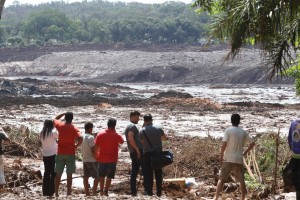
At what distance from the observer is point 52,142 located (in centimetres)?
1172

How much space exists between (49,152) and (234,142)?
9.89 feet

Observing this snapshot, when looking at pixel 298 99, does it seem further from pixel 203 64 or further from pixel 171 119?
pixel 203 64

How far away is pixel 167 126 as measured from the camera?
32625 millimetres

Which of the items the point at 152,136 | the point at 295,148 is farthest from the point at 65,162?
the point at 295,148

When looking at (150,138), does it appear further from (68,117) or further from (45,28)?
(45,28)

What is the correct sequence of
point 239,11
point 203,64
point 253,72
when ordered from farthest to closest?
point 203,64 → point 253,72 → point 239,11

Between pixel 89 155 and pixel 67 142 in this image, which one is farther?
pixel 89 155

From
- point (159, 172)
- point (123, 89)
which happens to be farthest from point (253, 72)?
point (159, 172)

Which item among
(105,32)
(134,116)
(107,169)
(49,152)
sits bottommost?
(107,169)

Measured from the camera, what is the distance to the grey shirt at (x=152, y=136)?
11773 millimetres

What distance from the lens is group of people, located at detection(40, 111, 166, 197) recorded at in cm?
1167

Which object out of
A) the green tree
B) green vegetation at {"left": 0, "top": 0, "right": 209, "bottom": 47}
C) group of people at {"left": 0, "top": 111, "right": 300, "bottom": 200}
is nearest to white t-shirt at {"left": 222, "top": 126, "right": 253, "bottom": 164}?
group of people at {"left": 0, "top": 111, "right": 300, "bottom": 200}

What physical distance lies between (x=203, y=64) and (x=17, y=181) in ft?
271

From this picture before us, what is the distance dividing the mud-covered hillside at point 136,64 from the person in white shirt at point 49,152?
229ft
